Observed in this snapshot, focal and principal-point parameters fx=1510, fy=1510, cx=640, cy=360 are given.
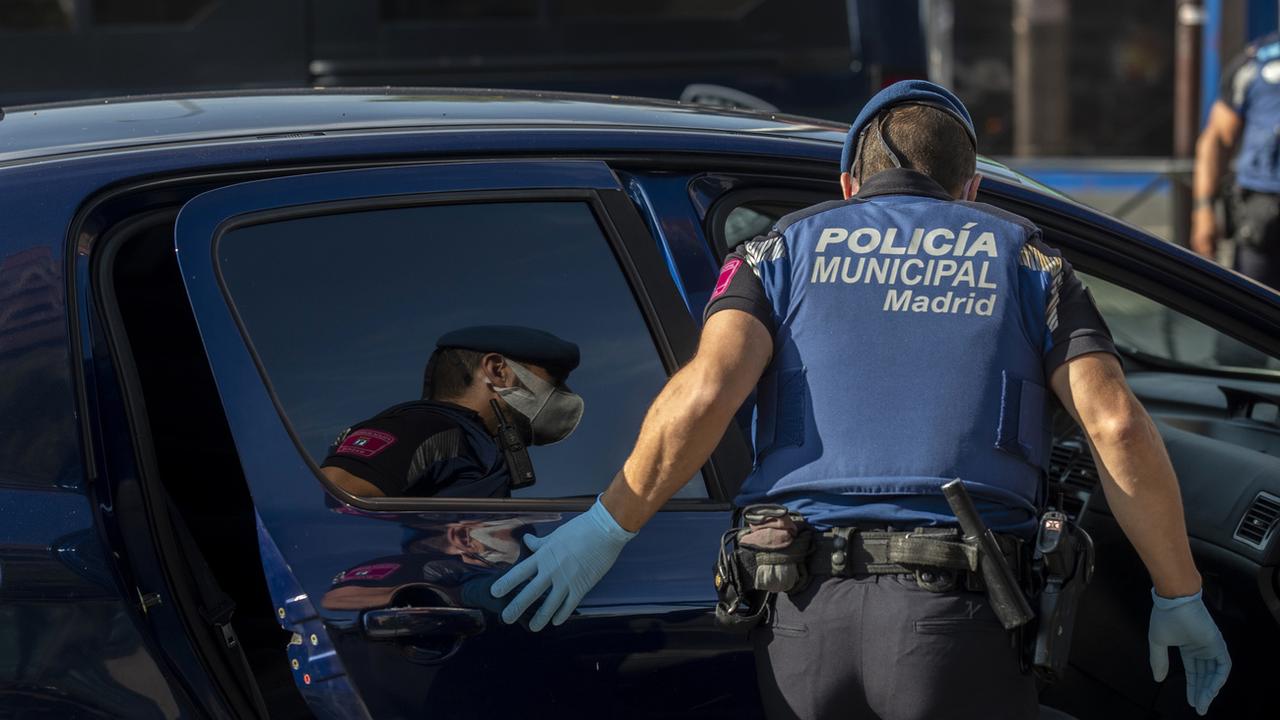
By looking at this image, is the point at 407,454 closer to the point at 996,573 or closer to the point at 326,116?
the point at 326,116

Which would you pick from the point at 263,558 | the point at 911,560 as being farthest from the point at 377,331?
the point at 911,560

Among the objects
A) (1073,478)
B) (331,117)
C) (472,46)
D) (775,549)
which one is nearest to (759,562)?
(775,549)

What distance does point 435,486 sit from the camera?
86.8 inches

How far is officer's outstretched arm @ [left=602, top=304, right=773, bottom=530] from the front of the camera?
2.02 metres

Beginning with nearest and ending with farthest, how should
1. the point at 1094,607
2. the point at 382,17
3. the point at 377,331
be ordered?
the point at 377,331 < the point at 1094,607 < the point at 382,17

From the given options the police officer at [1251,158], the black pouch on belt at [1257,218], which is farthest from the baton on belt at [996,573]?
the black pouch on belt at [1257,218]

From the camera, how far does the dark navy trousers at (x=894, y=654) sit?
1.97 meters

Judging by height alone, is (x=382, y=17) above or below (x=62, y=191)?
below

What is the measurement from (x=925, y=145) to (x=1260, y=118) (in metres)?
4.50

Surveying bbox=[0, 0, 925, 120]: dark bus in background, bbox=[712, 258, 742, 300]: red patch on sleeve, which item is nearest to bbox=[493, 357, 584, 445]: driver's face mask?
bbox=[712, 258, 742, 300]: red patch on sleeve

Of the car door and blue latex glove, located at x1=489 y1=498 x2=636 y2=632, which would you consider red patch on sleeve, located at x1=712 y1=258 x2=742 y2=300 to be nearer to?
the car door

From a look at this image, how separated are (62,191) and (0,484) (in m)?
0.40

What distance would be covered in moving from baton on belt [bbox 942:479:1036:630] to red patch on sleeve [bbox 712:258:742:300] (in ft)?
1.33

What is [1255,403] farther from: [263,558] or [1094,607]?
[263,558]
